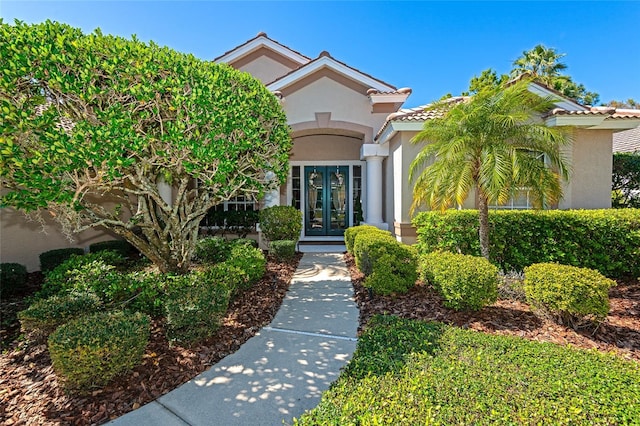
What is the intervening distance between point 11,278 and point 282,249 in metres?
6.01

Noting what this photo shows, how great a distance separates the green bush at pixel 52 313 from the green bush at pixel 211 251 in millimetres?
3242

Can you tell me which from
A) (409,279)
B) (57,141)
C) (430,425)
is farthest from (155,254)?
(430,425)

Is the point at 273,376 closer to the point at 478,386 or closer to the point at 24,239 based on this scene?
the point at 478,386

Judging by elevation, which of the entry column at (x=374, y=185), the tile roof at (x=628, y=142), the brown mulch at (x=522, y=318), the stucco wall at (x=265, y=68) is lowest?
the brown mulch at (x=522, y=318)

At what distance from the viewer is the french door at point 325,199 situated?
508 inches

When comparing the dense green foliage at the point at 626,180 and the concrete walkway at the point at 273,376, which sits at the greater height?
the dense green foliage at the point at 626,180

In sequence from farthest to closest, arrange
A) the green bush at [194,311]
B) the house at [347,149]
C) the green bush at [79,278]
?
1. the house at [347,149]
2. the green bush at [79,278]
3. the green bush at [194,311]

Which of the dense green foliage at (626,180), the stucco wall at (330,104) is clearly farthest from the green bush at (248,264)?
the dense green foliage at (626,180)

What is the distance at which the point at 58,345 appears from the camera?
2957 millimetres

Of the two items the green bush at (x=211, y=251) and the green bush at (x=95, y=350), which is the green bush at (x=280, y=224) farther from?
the green bush at (x=95, y=350)

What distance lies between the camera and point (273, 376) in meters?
3.35

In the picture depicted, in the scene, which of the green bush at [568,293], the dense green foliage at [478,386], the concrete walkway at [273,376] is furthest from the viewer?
the green bush at [568,293]

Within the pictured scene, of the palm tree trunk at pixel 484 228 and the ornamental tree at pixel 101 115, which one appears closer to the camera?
the ornamental tree at pixel 101 115

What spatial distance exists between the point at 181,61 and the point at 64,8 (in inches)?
135
